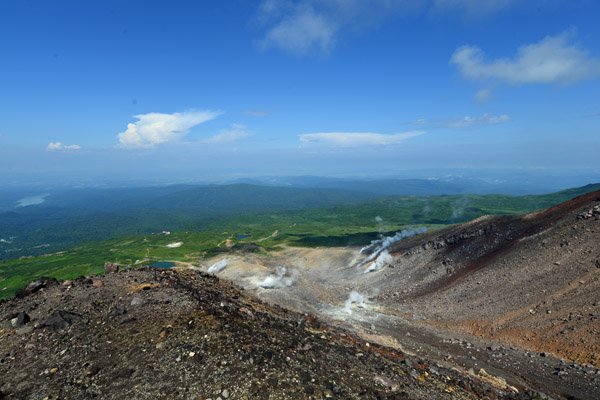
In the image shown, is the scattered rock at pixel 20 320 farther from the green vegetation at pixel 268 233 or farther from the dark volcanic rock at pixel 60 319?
the green vegetation at pixel 268 233

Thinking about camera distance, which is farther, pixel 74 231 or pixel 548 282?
pixel 74 231

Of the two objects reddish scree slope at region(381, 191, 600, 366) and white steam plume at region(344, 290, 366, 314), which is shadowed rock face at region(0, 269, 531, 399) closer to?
reddish scree slope at region(381, 191, 600, 366)

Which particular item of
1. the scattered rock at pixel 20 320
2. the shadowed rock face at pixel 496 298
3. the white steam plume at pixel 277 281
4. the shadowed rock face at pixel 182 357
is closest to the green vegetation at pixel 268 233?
the white steam plume at pixel 277 281

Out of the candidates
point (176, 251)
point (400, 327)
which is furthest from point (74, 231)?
point (400, 327)

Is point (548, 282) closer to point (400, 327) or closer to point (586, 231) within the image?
point (586, 231)

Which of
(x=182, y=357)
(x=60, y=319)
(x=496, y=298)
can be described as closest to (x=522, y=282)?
(x=496, y=298)

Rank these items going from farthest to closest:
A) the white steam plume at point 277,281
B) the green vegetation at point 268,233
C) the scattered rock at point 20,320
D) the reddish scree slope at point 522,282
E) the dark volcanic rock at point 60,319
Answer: the green vegetation at point 268,233 < the white steam plume at point 277,281 < the reddish scree slope at point 522,282 < the scattered rock at point 20,320 < the dark volcanic rock at point 60,319
